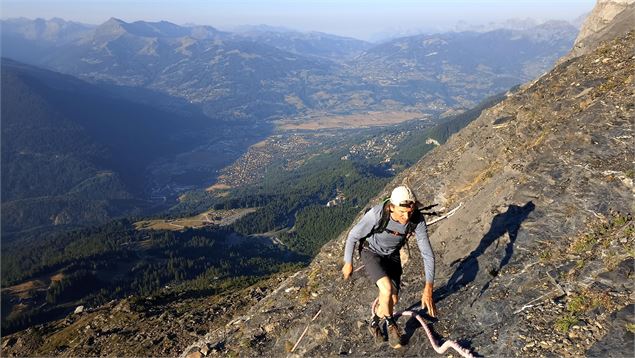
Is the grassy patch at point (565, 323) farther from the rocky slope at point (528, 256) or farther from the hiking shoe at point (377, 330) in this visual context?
the hiking shoe at point (377, 330)

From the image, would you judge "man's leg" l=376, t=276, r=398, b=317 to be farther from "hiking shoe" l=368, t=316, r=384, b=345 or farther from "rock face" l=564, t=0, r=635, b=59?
"rock face" l=564, t=0, r=635, b=59

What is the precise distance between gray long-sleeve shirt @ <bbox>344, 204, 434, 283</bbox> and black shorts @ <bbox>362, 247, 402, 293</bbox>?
18 cm

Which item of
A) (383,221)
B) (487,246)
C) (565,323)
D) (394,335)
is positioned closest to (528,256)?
(487,246)

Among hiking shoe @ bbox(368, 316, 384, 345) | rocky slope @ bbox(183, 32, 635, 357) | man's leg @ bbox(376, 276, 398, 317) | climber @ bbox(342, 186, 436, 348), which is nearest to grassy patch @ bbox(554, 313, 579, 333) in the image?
rocky slope @ bbox(183, 32, 635, 357)

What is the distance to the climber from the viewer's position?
12.1m

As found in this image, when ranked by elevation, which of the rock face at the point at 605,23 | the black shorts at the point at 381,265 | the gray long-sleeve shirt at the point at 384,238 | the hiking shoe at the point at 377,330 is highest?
the rock face at the point at 605,23

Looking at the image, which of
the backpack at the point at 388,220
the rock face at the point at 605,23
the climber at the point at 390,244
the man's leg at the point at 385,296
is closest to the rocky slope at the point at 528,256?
the man's leg at the point at 385,296

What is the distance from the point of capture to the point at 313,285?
23.6 metres

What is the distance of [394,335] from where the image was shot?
13609 mm

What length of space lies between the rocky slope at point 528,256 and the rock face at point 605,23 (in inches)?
209

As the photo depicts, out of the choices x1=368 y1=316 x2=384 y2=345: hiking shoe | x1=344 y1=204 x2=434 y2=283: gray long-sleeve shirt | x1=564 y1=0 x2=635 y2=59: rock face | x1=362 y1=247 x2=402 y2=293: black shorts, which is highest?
x1=564 y1=0 x2=635 y2=59: rock face

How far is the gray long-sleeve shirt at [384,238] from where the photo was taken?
1247 cm

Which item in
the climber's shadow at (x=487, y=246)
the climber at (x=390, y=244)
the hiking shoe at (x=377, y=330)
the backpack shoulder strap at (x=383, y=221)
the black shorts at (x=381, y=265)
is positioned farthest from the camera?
the climber's shadow at (x=487, y=246)

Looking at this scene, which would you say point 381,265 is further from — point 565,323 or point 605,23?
point 605,23
